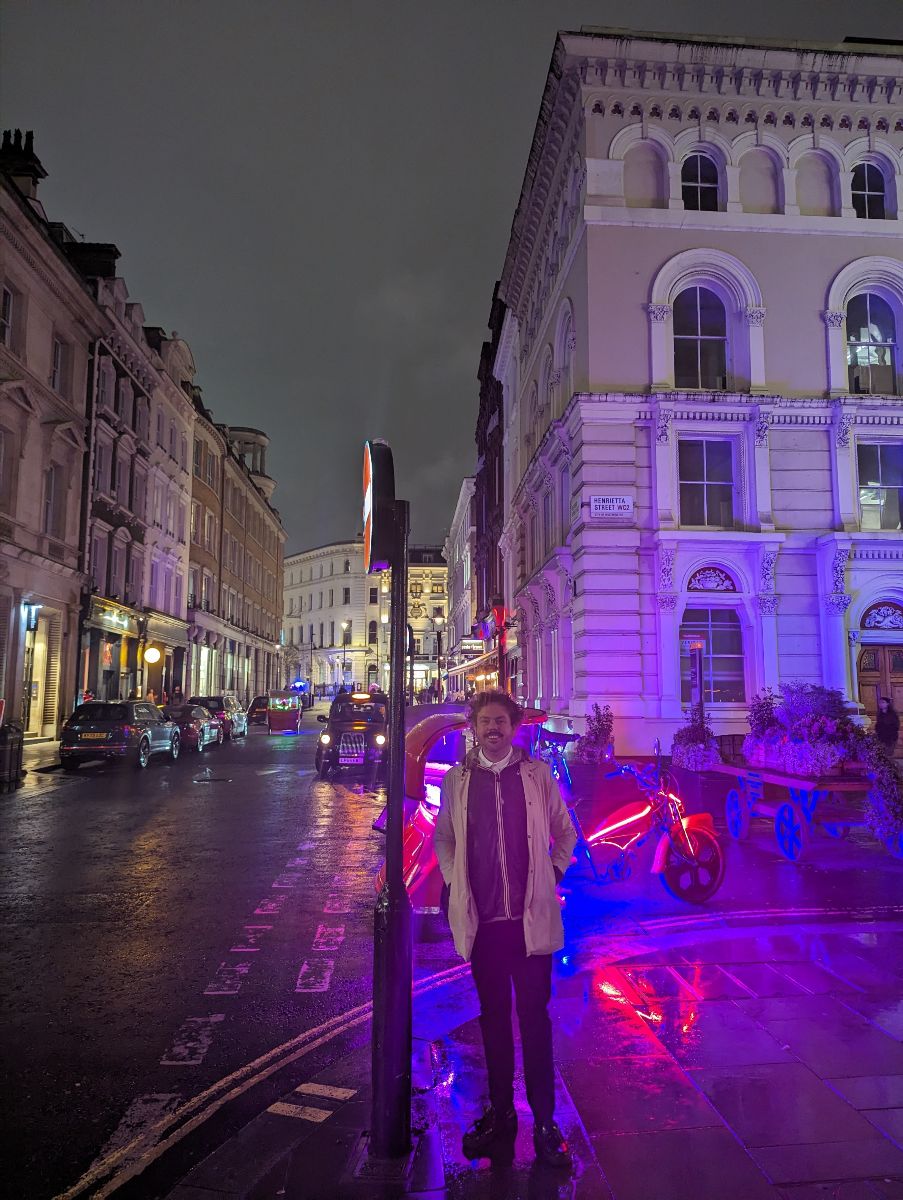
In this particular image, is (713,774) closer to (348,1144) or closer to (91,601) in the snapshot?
(348,1144)

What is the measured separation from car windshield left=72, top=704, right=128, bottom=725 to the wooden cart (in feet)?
50.8

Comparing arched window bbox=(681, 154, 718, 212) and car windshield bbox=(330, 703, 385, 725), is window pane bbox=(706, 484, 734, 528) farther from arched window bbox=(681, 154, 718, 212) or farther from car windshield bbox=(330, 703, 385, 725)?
car windshield bbox=(330, 703, 385, 725)

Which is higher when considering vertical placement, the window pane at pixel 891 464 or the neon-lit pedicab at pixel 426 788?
the window pane at pixel 891 464

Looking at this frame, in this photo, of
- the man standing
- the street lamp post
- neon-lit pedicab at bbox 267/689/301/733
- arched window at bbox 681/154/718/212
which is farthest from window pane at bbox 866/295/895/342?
the street lamp post

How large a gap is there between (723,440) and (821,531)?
3.22 meters

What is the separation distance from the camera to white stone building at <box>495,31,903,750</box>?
2012 centimetres

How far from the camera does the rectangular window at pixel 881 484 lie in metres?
21.1

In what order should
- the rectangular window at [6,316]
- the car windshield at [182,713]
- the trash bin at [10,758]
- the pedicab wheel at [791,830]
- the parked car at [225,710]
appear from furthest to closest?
1. the parked car at [225,710]
2. the car windshield at [182,713]
3. the rectangular window at [6,316]
4. the trash bin at [10,758]
5. the pedicab wheel at [791,830]

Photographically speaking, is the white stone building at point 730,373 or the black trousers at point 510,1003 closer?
the black trousers at point 510,1003

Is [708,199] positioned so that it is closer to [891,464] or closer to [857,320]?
[857,320]

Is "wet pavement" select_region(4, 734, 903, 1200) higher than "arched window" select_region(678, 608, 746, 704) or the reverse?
the reverse

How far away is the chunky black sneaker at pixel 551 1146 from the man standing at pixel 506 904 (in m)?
0.02

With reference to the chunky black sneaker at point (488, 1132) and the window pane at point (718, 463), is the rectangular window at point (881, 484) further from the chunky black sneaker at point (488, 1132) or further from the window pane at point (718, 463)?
the chunky black sneaker at point (488, 1132)

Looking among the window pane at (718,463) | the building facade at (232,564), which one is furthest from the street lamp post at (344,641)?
the window pane at (718,463)
